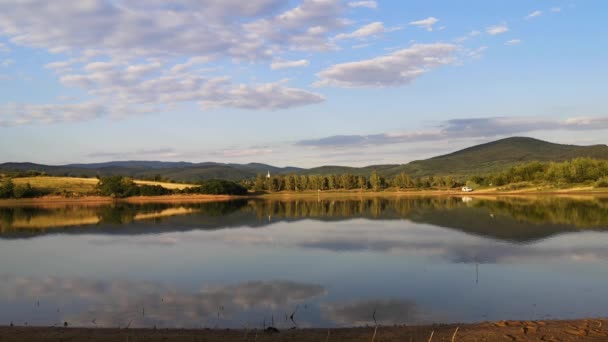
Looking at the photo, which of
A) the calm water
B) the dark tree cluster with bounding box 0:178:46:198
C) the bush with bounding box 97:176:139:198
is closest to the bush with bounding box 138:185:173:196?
the bush with bounding box 97:176:139:198

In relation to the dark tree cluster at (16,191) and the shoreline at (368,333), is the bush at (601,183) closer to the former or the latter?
the shoreline at (368,333)

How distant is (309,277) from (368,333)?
10.3 meters

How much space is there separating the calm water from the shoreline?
1609 mm

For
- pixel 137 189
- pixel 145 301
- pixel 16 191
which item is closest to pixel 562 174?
pixel 137 189

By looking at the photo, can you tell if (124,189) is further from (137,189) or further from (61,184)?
(61,184)

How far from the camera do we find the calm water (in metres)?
17.2

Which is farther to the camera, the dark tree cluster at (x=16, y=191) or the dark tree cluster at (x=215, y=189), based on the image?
the dark tree cluster at (x=215, y=189)

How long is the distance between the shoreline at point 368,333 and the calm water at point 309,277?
161 cm

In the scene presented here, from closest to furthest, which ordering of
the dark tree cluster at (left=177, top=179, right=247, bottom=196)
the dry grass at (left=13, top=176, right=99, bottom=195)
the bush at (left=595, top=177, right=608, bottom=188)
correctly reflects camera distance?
the bush at (left=595, top=177, right=608, bottom=188)
the dry grass at (left=13, top=176, right=99, bottom=195)
the dark tree cluster at (left=177, top=179, right=247, bottom=196)

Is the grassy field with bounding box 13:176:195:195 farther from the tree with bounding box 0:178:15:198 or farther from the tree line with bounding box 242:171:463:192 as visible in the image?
the tree line with bounding box 242:171:463:192

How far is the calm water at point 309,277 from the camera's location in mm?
17219

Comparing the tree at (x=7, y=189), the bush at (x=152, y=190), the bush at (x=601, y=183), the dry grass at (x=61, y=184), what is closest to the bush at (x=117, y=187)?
the bush at (x=152, y=190)

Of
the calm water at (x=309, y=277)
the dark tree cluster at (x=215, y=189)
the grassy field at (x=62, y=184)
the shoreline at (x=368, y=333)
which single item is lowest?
the calm water at (x=309, y=277)

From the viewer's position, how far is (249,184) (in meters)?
181
